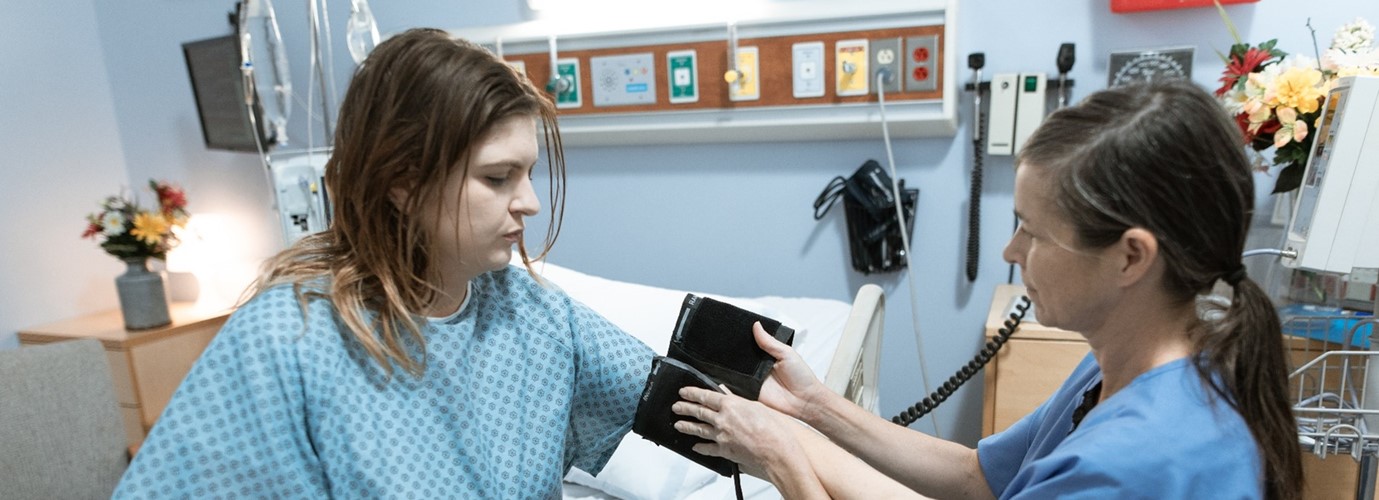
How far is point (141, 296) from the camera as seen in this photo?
7.89 ft

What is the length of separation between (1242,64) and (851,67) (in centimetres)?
80

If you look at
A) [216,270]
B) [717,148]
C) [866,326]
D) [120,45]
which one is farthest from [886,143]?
[120,45]

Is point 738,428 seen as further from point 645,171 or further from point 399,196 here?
point 645,171

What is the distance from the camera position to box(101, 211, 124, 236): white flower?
7.81 ft

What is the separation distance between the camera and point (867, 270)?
7.04ft

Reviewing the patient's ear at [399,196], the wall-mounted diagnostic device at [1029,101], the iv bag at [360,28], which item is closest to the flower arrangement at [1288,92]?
the wall-mounted diagnostic device at [1029,101]

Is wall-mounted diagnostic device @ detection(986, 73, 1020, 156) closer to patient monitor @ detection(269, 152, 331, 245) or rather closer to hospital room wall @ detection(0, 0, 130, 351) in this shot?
patient monitor @ detection(269, 152, 331, 245)

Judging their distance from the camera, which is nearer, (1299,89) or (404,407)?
(404,407)

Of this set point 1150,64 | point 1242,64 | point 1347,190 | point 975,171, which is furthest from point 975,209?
point 1347,190

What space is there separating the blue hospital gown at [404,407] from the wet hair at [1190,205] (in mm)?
641

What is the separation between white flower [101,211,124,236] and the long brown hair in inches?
74.3

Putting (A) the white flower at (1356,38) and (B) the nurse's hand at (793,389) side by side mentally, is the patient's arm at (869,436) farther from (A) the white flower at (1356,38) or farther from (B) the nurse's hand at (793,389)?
(A) the white flower at (1356,38)

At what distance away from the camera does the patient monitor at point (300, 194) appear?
1.90 meters

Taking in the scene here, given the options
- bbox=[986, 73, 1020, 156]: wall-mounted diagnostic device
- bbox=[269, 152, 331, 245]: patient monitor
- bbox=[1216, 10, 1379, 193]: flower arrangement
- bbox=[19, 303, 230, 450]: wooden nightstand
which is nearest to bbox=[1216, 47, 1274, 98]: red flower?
bbox=[1216, 10, 1379, 193]: flower arrangement
